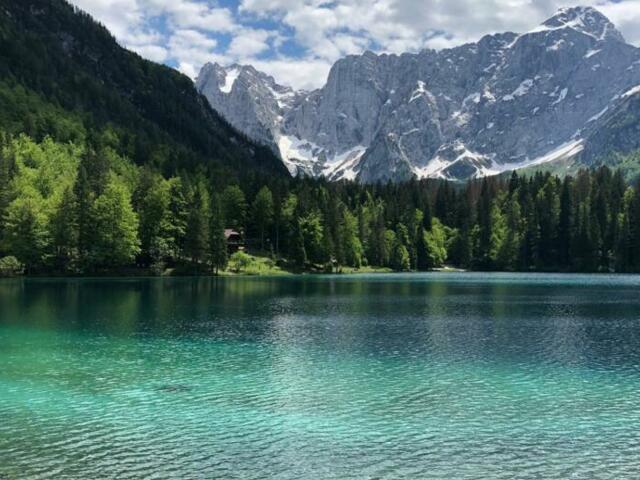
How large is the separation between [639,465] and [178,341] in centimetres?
3859

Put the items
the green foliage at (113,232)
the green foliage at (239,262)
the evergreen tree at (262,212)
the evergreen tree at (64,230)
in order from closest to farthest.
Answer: the evergreen tree at (64,230) < the green foliage at (113,232) < the green foliage at (239,262) < the evergreen tree at (262,212)

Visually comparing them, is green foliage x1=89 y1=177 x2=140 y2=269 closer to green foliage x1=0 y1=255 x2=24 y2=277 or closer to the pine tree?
green foliage x1=0 y1=255 x2=24 y2=277

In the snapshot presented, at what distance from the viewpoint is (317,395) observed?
117 feet

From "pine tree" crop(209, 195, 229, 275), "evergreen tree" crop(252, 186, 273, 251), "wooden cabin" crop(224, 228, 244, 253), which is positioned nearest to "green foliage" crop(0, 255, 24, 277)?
"pine tree" crop(209, 195, 229, 275)

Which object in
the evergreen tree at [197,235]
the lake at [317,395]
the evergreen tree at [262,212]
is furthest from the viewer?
the evergreen tree at [262,212]

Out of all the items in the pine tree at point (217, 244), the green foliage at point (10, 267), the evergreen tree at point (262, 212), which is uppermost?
the evergreen tree at point (262, 212)

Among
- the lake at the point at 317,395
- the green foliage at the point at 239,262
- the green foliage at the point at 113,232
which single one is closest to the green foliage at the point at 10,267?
the green foliage at the point at 113,232

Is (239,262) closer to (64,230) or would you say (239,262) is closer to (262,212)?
(262,212)

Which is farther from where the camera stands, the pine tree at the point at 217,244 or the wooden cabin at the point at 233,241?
the wooden cabin at the point at 233,241

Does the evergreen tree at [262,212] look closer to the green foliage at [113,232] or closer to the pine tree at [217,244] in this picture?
the pine tree at [217,244]

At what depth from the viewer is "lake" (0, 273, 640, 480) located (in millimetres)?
24828

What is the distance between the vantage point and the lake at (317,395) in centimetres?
2483

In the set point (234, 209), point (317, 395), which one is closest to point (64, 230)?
point (234, 209)

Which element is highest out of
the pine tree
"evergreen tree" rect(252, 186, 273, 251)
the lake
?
"evergreen tree" rect(252, 186, 273, 251)
